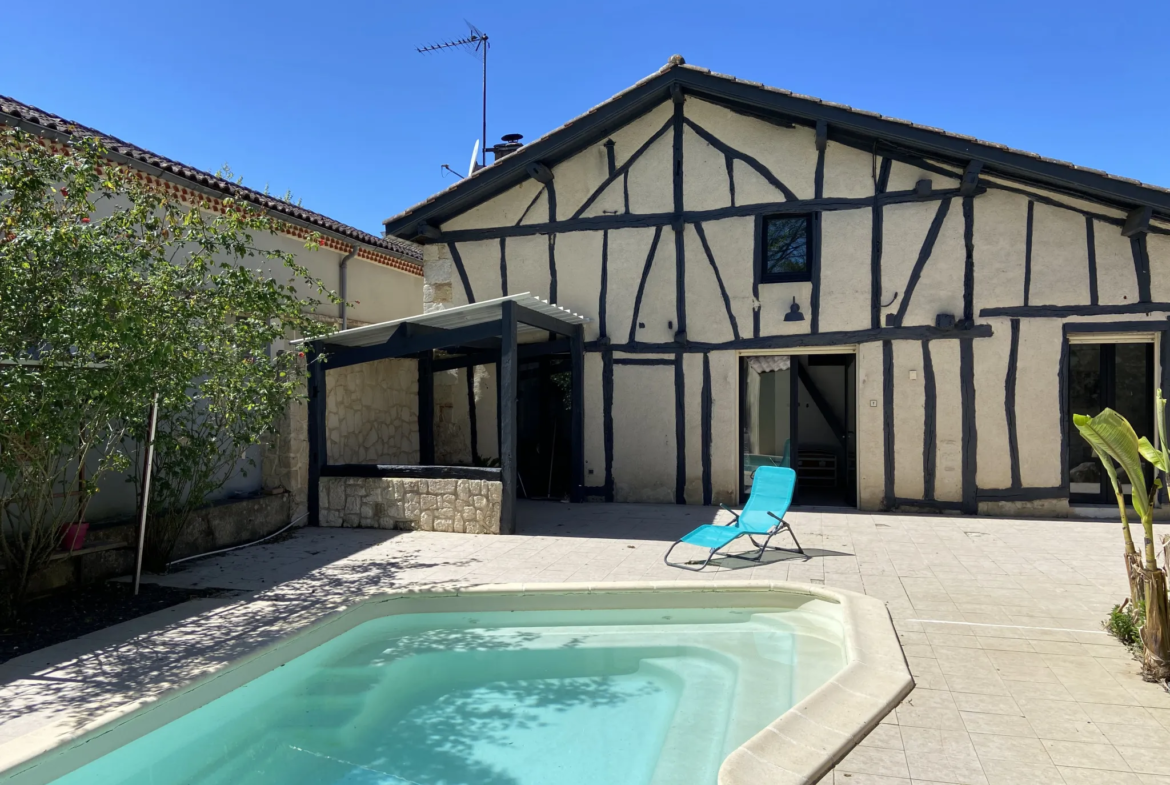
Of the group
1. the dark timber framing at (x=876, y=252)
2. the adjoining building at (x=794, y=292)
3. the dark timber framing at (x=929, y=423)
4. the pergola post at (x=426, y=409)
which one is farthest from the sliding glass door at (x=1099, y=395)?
the pergola post at (x=426, y=409)

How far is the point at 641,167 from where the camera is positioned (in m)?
10.5

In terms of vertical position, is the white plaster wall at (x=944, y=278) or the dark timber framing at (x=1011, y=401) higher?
the white plaster wall at (x=944, y=278)

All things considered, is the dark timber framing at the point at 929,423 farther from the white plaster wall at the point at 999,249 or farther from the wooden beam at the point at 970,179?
the wooden beam at the point at 970,179

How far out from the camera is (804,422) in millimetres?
12867

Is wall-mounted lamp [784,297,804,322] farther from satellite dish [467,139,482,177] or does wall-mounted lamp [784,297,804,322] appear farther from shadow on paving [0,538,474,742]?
satellite dish [467,139,482,177]

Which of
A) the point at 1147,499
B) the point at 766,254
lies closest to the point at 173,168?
the point at 766,254

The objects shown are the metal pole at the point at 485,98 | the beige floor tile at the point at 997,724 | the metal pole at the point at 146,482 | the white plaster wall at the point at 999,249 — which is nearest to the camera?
the beige floor tile at the point at 997,724

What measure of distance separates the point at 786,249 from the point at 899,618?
6240 mm

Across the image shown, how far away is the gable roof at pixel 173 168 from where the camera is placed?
21.0ft

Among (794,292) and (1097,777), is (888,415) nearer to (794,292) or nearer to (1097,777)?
(794,292)

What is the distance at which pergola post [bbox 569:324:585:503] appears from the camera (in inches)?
413

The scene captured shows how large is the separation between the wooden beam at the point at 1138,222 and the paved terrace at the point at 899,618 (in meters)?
3.71

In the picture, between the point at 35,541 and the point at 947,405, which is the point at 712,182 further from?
the point at 35,541

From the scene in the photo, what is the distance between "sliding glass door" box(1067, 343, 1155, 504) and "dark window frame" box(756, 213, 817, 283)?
144 inches
